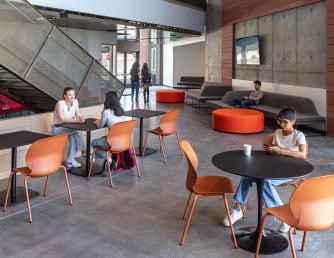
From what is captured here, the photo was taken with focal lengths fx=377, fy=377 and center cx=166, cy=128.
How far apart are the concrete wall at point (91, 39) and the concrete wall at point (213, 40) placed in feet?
14.8

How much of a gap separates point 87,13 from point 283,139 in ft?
24.3

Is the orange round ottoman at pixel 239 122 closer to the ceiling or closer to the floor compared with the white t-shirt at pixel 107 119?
closer to the floor

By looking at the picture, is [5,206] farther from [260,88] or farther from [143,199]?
[260,88]

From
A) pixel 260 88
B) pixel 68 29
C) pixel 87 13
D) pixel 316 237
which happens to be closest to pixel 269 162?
pixel 316 237

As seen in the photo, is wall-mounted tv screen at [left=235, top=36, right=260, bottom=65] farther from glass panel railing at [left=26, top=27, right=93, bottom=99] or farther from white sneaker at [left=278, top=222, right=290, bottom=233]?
white sneaker at [left=278, top=222, right=290, bottom=233]

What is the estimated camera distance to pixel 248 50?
475 inches

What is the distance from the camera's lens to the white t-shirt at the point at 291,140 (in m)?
3.67

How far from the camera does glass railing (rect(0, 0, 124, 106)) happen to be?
250 inches

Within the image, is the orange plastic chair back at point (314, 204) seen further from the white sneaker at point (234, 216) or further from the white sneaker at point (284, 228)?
the white sneaker at point (234, 216)

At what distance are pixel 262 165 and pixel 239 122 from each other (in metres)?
5.42

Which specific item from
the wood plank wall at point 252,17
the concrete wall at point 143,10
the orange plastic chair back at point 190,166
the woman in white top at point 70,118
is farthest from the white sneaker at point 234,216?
the concrete wall at point 143,10

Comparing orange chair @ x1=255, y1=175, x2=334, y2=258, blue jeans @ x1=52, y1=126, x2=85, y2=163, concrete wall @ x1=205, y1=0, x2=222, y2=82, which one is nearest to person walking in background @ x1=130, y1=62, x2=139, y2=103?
concrete wall @ x1=205, y1=0, x2=222, y2=82

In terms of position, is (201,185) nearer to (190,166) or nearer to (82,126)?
(190,166)

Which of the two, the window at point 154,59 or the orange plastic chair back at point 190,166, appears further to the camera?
the window at point 154,59
